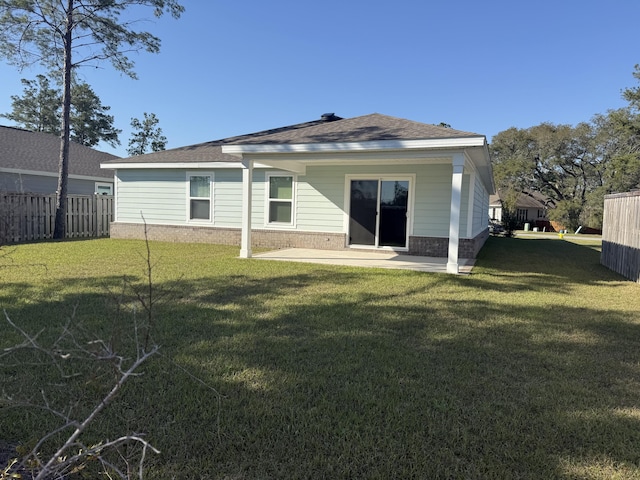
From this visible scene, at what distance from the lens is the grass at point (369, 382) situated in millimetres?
2199

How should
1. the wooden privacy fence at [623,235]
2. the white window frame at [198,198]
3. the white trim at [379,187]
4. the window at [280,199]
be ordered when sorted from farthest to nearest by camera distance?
the white window frame at [198,198], the window at [280,199], the white trim at [379,187], the wooden privacy fence at [623,235]

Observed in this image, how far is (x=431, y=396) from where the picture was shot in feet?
9.46

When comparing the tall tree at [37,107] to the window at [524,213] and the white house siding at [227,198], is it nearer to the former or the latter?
the white house siding at [227,198]

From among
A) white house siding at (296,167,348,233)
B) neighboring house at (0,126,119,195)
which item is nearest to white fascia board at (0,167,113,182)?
neighboring house at (0,126,119,195)

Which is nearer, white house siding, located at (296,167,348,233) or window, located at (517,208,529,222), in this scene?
white house siding, located at (296,167,348,233)

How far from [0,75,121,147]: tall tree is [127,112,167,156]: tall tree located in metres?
4.25

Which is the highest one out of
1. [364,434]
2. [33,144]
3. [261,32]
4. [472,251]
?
[261,32]

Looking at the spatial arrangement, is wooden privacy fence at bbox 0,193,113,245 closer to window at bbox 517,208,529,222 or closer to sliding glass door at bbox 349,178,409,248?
sliding glass door at bbox 349,178,409,248

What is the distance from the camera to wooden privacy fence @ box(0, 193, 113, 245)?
40.2ft

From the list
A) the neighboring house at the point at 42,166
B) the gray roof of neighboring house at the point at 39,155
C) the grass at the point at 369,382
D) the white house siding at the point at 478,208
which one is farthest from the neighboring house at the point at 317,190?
the gray roof of neighboring house at the point at 39,155

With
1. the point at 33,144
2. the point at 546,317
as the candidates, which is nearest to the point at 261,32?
the point at 33,144

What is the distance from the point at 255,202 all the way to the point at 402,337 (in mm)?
9093

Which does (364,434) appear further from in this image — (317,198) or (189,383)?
(317,198)

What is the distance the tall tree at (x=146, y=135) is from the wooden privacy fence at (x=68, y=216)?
99.7ft
